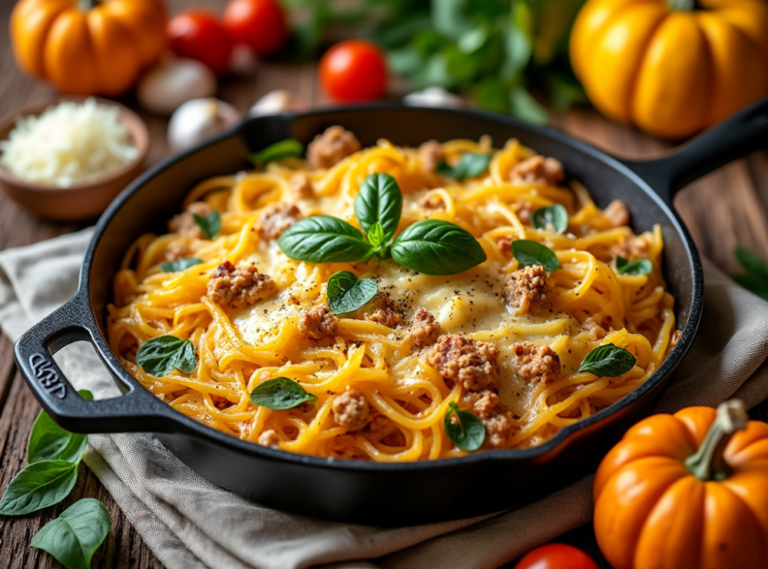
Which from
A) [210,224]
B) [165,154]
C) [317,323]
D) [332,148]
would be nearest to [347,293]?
[317,323]

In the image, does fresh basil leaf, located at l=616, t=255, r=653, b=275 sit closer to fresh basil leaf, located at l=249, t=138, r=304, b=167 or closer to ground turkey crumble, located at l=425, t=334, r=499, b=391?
ground turkey crumble, located at l=425, t=334, r=499, b=391

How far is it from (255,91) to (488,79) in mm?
2142

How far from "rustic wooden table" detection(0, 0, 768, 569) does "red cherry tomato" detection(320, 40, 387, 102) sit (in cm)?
32

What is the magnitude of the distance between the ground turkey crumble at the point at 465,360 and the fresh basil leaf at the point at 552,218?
3.87ft

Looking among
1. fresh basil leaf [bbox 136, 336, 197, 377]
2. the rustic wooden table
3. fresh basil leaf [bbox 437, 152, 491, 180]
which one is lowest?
the rustic wooden table

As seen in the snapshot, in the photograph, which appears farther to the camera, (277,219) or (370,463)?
(277,219)

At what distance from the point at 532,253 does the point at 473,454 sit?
1.44 m

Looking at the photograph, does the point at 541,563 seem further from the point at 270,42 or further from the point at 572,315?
the point at 270,42

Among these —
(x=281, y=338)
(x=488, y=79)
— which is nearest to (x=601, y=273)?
(x=281, y=338)

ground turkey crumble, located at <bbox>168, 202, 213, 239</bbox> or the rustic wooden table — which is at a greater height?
ground turkey crumble, located at <bbox>168, 202, 213, 239</bbox>

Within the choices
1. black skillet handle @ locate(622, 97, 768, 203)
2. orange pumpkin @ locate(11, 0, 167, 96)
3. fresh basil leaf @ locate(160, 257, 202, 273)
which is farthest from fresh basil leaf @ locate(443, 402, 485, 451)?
orange pumpkin @ locate(11, 0, 167, 96)

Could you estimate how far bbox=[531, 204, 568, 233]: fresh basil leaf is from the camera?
4586 mm

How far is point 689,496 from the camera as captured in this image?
304cm

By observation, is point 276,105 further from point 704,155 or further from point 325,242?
point 704,155
